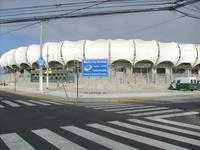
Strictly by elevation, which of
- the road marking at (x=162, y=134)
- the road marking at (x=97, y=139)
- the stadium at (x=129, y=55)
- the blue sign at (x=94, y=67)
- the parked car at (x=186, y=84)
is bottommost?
the road marking at (x=162, y=134)

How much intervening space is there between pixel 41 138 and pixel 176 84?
50.0 meters

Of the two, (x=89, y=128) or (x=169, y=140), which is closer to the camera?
(x=169, y=140)

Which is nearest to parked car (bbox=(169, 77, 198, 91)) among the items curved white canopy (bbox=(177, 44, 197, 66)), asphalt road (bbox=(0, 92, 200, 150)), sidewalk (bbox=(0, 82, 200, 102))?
sidewalk (bbox=(0, 82, 200, 102))

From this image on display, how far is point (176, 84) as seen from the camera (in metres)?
58.5

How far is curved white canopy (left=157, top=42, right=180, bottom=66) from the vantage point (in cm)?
10000

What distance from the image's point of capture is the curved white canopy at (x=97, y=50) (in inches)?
3792

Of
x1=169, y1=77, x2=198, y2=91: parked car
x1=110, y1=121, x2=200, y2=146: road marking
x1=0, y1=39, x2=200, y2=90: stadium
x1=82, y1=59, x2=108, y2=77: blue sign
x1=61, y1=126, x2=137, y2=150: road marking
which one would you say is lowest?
x1=110, y1=121, x2=200, y2=146: road marking

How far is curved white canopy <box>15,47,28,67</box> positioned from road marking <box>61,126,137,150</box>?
104050mm

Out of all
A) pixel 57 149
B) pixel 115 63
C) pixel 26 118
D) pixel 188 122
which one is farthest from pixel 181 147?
pixel 115 63

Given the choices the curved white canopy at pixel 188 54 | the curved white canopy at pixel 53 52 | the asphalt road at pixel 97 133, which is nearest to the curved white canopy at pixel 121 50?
the curved white canopy at pixel 188 54

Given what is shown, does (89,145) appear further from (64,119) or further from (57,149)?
(64,119)

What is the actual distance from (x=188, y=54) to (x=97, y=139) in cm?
9578

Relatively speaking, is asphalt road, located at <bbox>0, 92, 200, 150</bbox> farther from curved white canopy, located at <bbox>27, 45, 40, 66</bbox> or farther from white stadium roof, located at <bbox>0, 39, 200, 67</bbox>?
curved white canopy, located at <bbox>27, 45, 40, 66</bbox>

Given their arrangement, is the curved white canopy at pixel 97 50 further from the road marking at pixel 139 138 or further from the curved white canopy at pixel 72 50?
the road marking at pixel 139 138
